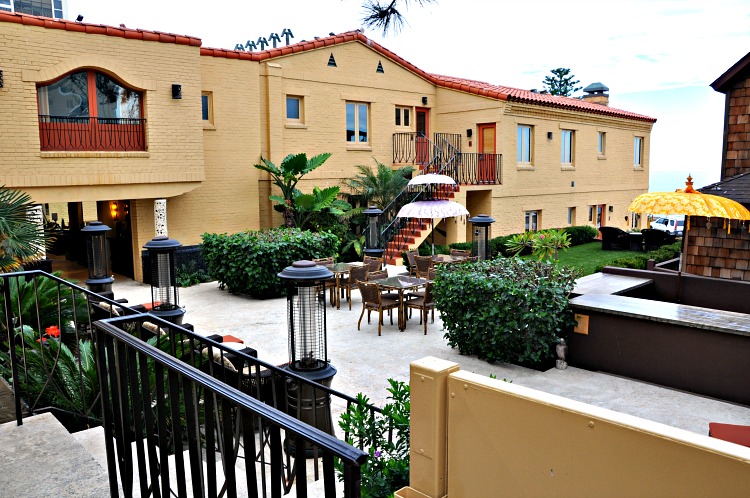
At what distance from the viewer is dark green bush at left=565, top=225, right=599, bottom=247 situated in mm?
26125

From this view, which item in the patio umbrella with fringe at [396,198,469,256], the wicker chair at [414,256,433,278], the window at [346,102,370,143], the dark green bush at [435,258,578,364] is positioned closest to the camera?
the dark green bush at [435,258,578,364]

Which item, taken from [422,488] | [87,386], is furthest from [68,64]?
[422,488]

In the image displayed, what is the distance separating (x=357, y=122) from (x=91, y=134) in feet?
30.4

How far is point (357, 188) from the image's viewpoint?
21.1 metres

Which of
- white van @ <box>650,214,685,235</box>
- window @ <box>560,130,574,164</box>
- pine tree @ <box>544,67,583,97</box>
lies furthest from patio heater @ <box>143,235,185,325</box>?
pine tree @ <box>544,67,583,97</box>

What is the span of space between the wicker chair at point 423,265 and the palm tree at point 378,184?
18.4 feet

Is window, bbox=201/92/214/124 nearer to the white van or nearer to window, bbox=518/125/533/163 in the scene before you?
window, bbox=518/125/533/163

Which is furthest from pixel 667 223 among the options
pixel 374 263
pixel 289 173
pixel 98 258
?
pixel 98 258

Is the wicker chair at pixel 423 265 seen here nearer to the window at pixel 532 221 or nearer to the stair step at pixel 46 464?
the stair step at pixel 46 464

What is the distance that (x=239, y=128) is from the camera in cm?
1839

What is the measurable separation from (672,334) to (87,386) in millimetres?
7357

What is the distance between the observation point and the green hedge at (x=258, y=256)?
14133mm

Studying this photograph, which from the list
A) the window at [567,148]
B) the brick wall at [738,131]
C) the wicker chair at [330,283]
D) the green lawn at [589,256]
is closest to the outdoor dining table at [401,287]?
the wicker chair at [330,283]

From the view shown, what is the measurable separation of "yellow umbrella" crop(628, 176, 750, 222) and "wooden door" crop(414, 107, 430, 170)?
12595 millimetres
